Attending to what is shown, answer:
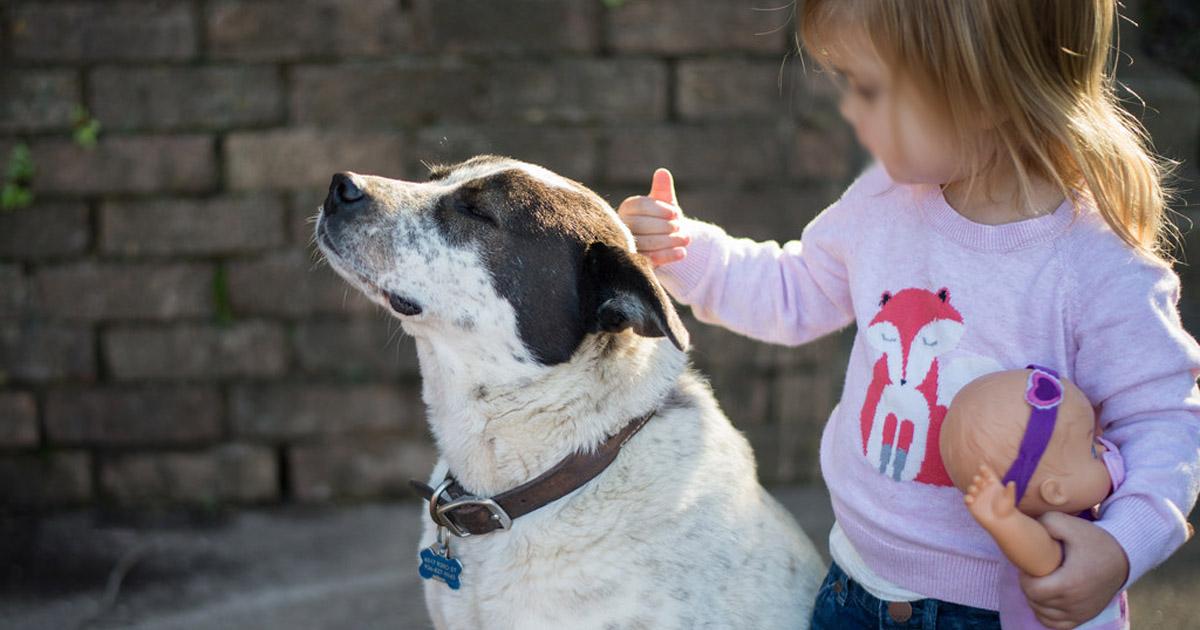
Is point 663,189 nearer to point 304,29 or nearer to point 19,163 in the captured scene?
point 304,29

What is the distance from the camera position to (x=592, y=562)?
2.09 metres

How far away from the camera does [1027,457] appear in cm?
162

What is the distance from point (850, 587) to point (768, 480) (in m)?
2.16

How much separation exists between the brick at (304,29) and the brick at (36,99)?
1.82 ft

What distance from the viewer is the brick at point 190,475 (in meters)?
4.16

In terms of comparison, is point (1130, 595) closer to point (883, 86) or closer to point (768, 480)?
point (768, 480)

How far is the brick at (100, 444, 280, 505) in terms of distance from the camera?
416 cm

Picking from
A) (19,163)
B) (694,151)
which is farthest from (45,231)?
(694,151)

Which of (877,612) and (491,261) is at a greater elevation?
(491,261)

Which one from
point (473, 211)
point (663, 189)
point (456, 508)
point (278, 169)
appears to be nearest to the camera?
point (456, 508)

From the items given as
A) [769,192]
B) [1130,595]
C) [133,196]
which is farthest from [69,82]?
[1130,595]

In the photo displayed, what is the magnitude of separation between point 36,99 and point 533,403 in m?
2.75

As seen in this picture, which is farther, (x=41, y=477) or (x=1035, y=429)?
(x=41, y=477)

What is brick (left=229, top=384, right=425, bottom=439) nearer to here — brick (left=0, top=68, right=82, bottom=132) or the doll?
brick (left=0, top=68, right=82, bottom=132)
